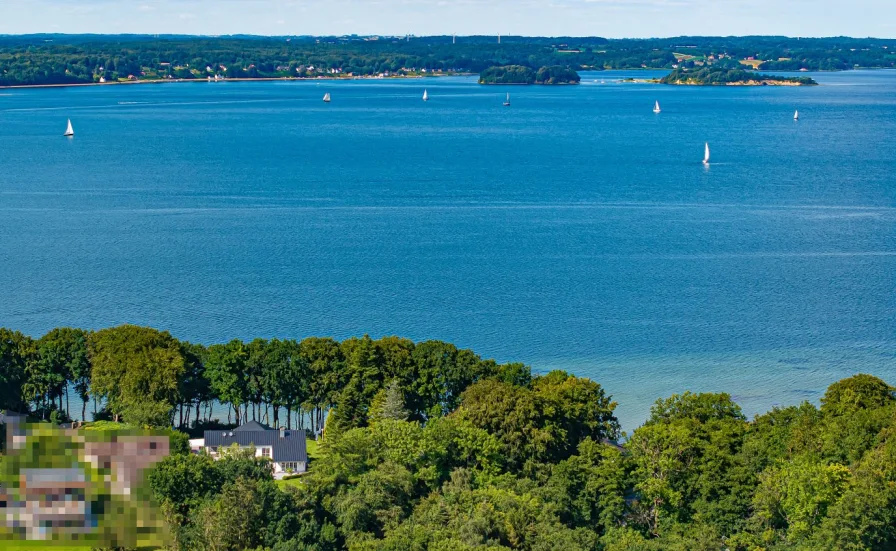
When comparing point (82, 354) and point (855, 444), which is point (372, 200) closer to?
point (82, 354)

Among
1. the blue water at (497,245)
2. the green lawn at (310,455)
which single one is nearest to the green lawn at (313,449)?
the green lawn at (310,455)

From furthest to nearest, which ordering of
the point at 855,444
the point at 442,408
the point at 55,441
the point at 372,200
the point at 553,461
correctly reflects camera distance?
the point at 372,200
the point at 442,408
the point at 553,461
the point at 855,444
the point at 55,441

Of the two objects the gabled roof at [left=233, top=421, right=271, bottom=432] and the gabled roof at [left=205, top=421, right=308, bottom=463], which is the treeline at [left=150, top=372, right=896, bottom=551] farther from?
the gabled roof at [left=233, top=421, right=271, bottom=432]

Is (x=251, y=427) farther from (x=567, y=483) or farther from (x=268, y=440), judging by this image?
(x=567, y=483)

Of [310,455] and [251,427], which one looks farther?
[251,427]

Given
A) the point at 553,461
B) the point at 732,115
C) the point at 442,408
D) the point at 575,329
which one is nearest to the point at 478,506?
the point at 553,461

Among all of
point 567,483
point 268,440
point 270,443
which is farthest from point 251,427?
point 567,483

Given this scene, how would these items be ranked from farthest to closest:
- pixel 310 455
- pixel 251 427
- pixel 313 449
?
pixel 313 449
pixel 251 427
pixel 310 455

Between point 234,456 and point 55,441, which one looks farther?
point 234,456
